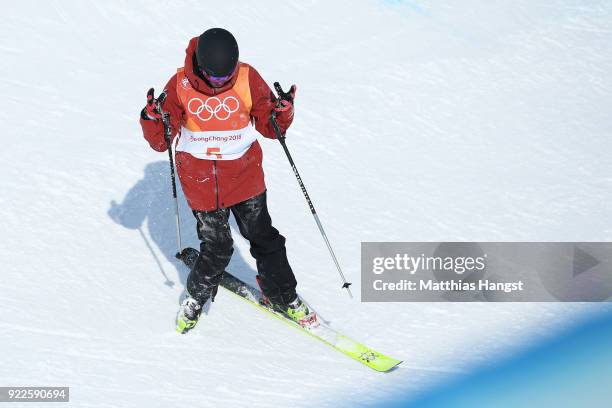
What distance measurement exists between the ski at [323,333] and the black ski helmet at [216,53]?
1.73 m

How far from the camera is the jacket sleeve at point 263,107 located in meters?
5.00

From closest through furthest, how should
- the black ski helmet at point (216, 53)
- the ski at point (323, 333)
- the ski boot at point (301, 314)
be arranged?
the black ski helmet at point (216, 53), the ski at point (323, 333), the ski boot at point (301, 314)

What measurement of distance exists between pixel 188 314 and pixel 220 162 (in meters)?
1.01

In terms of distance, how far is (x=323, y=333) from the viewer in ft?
18.3

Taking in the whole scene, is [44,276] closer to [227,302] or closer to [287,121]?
[227,302]

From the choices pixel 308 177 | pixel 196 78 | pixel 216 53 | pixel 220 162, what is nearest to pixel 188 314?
pixel 220 162

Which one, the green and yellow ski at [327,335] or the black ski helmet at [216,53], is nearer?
the black ski helmet at [216,53]

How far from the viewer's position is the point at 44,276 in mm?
5777

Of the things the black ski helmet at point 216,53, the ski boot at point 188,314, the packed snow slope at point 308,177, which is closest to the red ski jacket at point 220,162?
the black ski helmet at point 216,53

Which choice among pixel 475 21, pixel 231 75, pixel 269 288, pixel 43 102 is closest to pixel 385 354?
pixel 269 288

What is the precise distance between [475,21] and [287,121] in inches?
238

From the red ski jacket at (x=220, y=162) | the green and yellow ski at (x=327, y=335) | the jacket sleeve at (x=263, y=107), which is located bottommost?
the green and yellow ski at (x=327, y=335)

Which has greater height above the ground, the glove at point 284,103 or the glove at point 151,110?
the glove at point 284,103

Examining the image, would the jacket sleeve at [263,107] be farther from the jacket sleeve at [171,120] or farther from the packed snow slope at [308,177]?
the packed snow slope at [308,177]
